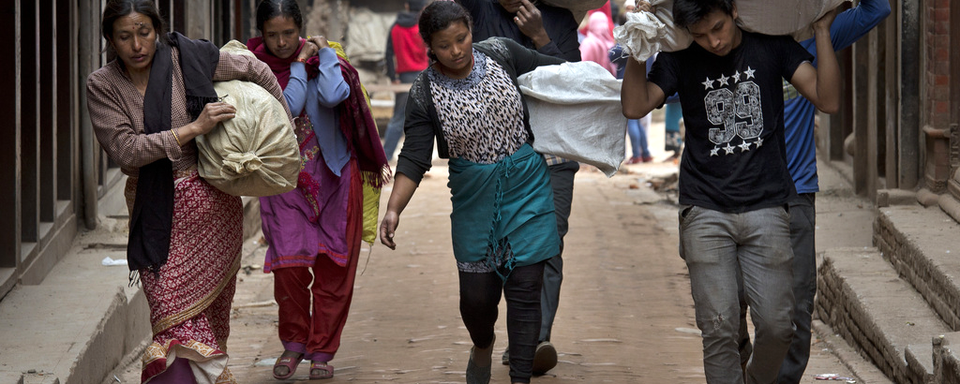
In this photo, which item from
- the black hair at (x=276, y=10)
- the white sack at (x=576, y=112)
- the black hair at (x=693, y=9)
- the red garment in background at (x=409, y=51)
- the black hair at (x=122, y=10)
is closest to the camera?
the black hair at (x=693, y=9)

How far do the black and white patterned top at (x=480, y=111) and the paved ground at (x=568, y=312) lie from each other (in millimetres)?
1396

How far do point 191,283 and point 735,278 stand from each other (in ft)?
6.74

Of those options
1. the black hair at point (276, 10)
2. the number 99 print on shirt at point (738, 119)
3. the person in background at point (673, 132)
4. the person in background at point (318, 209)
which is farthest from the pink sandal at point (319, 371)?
the person in background at point (673, 132)

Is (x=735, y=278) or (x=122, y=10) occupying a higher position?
(x=122, y=10)

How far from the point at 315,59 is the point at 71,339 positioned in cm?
169

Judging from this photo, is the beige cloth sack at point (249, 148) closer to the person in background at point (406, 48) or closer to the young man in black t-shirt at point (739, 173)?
the young man in black t-shirt at point (739, 173)

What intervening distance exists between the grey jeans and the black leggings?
29.8 inches

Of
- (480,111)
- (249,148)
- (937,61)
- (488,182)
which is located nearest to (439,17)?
(480,111)

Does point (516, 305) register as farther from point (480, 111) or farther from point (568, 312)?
point (568, 312)

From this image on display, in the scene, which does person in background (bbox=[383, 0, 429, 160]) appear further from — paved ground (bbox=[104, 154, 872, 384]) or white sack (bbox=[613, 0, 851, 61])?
white sack (bbox=[613, 0, 851, 61])

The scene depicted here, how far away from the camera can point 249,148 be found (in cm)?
456

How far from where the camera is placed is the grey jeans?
4211 millimetres

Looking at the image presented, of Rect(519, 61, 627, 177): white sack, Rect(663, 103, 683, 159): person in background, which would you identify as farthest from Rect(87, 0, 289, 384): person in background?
Rect(663, 103, 683, 159): person in background

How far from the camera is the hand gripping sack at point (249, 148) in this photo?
178 inches
